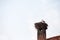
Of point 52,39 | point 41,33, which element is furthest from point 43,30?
point 52,39

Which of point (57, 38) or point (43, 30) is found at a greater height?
point (43, 30)

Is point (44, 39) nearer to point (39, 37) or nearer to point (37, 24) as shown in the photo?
point (39, 37)

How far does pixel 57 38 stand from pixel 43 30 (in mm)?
1273

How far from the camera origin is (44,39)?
9.88 meters

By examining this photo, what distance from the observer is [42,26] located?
1035 centimetres

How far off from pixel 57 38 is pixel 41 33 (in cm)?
127

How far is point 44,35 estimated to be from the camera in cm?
1005

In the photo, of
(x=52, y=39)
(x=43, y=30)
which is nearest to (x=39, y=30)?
(x=43, y=30)

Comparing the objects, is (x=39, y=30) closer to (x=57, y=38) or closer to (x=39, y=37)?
(x=39, y=37)

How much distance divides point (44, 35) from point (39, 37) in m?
0.38

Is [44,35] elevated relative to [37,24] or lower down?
lower down

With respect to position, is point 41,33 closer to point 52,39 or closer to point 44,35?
point 44,35

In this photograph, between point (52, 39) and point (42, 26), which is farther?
point (42, 26)

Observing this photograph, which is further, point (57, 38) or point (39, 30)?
point (39, 30)
